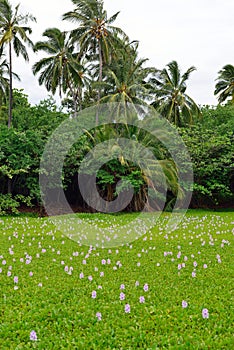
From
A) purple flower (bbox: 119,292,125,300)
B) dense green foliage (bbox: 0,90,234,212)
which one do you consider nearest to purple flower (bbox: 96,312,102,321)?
purple flower (bbox: 119,292,125,300)

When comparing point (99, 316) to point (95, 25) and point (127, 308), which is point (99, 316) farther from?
point (95, 25)

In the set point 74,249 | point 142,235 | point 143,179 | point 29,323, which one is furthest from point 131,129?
point 29,323

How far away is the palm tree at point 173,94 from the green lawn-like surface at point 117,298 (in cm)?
1780

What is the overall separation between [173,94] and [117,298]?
71.6 ft

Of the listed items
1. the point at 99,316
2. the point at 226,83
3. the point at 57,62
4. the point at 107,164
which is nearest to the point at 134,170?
the point at 107,164

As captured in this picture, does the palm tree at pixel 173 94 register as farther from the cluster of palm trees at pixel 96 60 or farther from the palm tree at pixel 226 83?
the palm tree at pixel 226 83

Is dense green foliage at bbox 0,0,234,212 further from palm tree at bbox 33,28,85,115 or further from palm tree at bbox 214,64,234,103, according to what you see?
palm tree at bbox 214,64,234,103

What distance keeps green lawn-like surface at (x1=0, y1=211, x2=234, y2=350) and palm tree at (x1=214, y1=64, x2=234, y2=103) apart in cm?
2445

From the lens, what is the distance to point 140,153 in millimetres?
15352

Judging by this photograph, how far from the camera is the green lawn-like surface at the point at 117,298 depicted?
9.60 ft

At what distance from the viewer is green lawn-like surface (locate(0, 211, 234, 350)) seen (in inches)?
115

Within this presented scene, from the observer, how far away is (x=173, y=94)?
23922 mm

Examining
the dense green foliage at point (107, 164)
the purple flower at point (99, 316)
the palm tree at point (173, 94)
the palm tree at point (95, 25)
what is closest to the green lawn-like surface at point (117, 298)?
the purple flower at point (99, 316)

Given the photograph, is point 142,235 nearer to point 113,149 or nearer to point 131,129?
point 113,149
